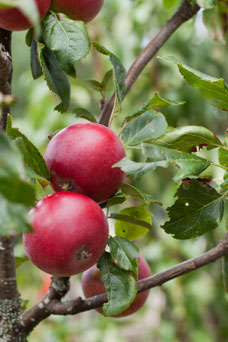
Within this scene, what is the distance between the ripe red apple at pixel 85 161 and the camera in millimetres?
542

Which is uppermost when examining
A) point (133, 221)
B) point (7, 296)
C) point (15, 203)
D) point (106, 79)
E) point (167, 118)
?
point (15, 203)

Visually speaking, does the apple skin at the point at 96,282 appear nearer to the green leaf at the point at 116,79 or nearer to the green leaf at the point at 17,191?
the green leaf at the point at 116,79

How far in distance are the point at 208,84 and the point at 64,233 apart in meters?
0.25

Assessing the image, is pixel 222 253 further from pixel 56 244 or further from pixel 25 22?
pixel 25 22

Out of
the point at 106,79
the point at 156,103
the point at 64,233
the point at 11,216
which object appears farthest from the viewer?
the point at 106,79

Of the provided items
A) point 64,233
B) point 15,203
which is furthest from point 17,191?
point 64,233

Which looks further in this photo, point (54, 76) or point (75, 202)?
point (54, 76)

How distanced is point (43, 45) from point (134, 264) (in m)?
0.29

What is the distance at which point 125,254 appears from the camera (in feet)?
1.85

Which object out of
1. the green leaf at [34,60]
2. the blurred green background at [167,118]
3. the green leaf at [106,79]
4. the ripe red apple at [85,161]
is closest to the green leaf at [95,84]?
the green leaf at [106,79]

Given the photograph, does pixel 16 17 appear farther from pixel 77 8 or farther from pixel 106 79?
pixel 106 79

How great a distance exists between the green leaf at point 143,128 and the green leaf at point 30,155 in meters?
0.15

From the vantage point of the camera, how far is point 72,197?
1.65ft

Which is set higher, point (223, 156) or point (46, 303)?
point (223, 156)
